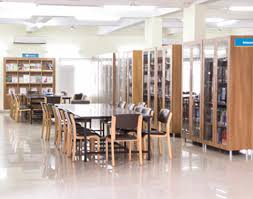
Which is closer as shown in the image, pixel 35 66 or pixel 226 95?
pixel 226 95

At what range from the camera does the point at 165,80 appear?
40.1ft

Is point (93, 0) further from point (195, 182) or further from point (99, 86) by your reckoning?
point (99, 86)

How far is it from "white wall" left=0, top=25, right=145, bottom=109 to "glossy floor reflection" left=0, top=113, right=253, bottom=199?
10.8 m

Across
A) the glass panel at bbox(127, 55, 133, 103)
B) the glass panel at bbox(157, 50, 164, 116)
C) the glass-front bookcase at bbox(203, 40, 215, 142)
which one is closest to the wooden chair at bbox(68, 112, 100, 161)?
the glass-front bookcase at bbox(203, 40, 215, 142)

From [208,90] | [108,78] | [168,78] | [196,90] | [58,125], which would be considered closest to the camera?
[208,90]

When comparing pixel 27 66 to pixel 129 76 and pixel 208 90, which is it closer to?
pixel 129 76

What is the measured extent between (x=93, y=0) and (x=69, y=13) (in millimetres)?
3176

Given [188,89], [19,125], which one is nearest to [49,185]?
[188,89]

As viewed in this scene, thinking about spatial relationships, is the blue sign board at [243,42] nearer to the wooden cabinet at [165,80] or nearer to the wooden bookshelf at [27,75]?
the wooden cabinet at [165,80]

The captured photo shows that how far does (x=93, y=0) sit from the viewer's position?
445 inches

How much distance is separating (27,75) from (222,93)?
12.3 meters

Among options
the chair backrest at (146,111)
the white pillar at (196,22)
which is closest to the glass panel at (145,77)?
the white pillar at (196,22)

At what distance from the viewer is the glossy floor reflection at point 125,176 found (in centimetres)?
634

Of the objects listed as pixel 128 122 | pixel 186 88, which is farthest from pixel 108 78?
pixel 128 122
